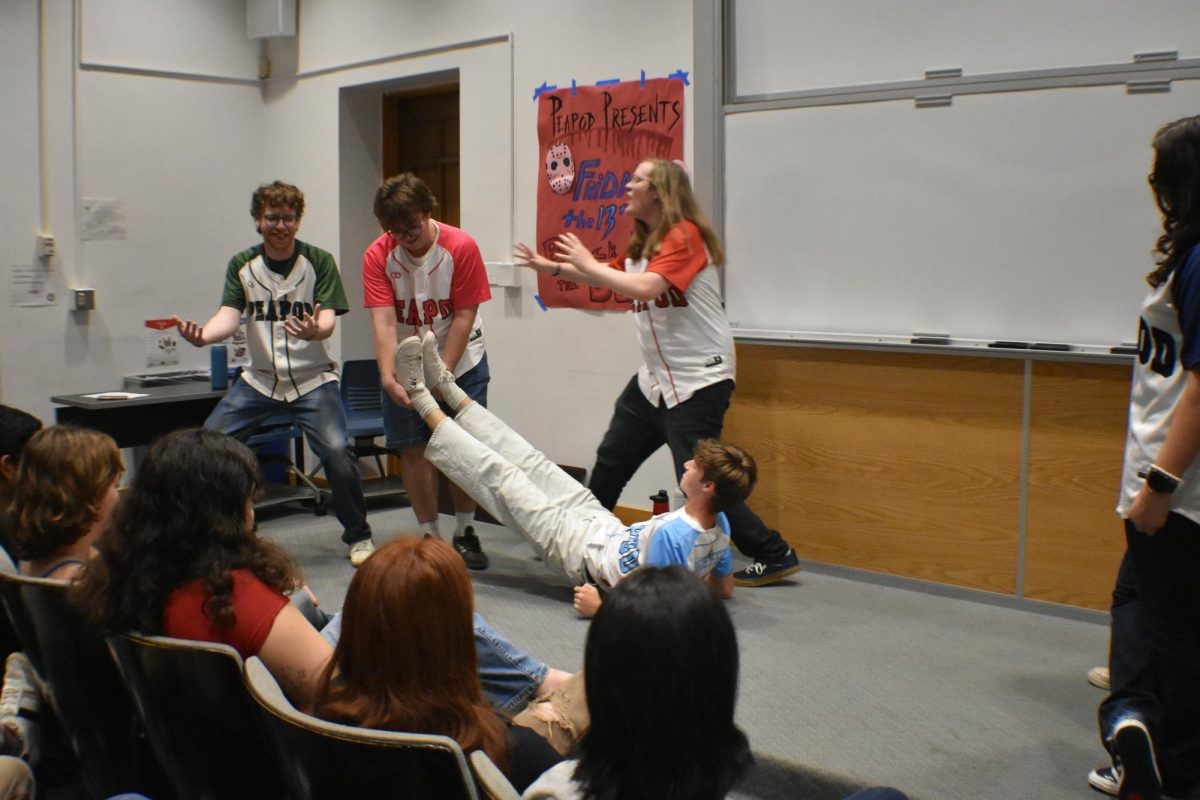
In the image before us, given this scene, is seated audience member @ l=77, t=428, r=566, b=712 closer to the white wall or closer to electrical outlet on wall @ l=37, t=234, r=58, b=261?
the white wall

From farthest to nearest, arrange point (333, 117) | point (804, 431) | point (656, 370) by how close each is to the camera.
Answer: point (333, 117)
point (804, 431)
point (656, 370)

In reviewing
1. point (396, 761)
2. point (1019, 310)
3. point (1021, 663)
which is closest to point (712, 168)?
point (1019, 310)

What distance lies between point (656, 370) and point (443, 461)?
0.78 metres

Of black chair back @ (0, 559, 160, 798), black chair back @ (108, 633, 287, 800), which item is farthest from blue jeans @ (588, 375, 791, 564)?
black chair back @ (108, 633, 287, 800)

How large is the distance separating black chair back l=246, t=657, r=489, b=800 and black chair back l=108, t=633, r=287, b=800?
196 millimetres

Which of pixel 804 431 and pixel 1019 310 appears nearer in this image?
pixel 1019 310

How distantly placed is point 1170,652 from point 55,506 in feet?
7.16

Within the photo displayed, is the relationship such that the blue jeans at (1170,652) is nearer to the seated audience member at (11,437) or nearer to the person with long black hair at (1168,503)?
the person with long black hair at (1168,503)

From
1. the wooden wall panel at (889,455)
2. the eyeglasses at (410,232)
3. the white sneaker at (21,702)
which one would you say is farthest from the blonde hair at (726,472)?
the white sneaker at (21,702)

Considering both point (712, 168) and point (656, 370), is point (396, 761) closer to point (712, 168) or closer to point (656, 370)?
point (656, 370)

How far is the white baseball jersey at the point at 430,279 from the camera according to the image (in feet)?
12.9

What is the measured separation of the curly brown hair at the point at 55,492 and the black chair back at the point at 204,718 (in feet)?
1.76

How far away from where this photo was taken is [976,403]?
3.61 meters

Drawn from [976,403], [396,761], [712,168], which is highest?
[712,168]
